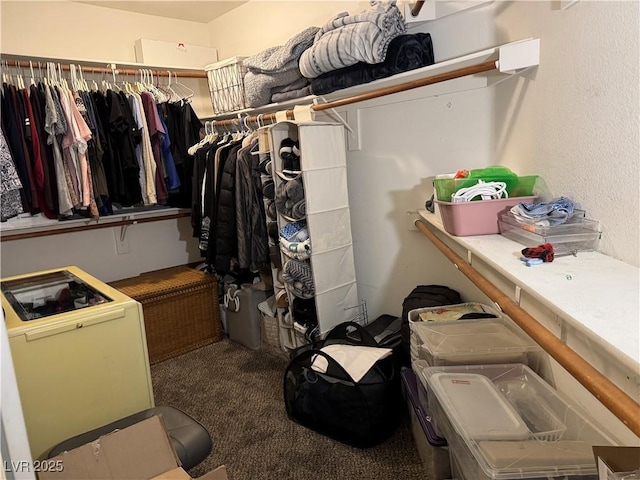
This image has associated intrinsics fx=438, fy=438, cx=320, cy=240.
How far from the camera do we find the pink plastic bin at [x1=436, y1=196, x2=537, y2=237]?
4.72 feet

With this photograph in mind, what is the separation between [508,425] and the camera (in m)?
1.24

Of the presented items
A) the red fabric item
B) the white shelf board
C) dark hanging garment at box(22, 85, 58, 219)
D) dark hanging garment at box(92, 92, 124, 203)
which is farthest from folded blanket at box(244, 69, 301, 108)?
the red fabric item

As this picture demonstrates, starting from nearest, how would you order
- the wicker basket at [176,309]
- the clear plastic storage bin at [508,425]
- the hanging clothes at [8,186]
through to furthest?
the clear plastic storage bin at [508,425]
the hanging clothes at [8,186]
the wicker basket at [176,309]

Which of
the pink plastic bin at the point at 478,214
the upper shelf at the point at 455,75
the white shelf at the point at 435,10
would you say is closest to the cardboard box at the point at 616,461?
the pink plastic bin at the point at 478,214

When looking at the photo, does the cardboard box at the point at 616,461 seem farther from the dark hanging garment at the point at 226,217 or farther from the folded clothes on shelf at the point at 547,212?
the dark hanging garment at the point at 226,217

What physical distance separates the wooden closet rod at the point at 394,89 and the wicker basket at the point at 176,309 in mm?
1177

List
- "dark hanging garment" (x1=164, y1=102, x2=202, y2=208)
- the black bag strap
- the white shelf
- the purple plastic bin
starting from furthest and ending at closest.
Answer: "dark hanging garment" (x1=164, y1=102, x2=202, y2=208) < the black bag strap < the white shelf < the purple plastic bin

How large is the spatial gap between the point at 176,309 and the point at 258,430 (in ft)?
3.88

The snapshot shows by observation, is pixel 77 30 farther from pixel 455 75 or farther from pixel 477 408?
pixel 477 408

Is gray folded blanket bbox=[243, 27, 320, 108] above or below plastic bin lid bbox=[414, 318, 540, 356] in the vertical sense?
above

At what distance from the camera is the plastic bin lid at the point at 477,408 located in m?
1.21

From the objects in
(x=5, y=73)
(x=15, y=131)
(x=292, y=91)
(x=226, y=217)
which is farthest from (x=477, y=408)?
(x=5, y=73)

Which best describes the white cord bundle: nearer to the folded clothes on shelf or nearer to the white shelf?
the folded clothes on shelf

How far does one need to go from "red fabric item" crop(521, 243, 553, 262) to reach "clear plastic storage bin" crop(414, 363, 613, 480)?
1.46ft
